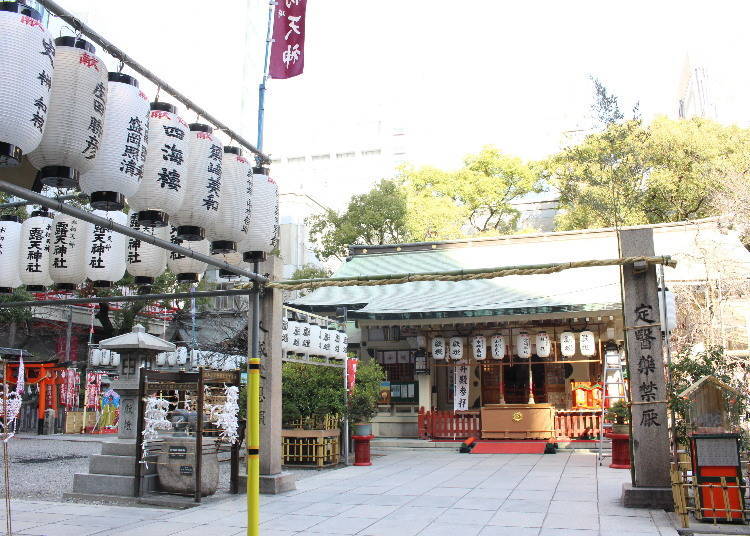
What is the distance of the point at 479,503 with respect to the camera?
9.02 m

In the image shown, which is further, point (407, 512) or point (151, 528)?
point (407, 512)

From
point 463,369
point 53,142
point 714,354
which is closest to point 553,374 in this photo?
point 463,369

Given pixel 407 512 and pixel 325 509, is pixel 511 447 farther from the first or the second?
pixel 325 509

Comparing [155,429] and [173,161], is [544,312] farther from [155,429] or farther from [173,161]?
[173,161]

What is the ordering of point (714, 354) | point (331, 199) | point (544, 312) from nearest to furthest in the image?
point (714, 354) < point (544, 312) < point (331, 199)

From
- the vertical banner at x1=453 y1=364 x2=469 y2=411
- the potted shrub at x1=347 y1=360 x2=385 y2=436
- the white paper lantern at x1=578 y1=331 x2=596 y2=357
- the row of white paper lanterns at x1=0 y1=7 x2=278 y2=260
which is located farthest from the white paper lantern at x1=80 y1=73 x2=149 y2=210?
the vertical banner at x1=453 y1=364 x2=469 y2=411

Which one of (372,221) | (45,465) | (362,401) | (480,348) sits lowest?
(45,465)

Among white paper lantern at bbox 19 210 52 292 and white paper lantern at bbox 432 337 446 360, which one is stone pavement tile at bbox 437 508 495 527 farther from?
white paper lantern at bbox 432 337 446 360

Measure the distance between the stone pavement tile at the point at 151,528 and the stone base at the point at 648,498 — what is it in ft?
18.3

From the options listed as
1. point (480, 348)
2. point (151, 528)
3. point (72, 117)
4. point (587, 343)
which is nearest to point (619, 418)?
point (587, 343)

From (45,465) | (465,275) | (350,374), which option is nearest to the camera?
(465,275)

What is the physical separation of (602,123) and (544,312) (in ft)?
57.5

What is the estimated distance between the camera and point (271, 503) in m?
9.16

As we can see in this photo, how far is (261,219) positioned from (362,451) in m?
8.06
